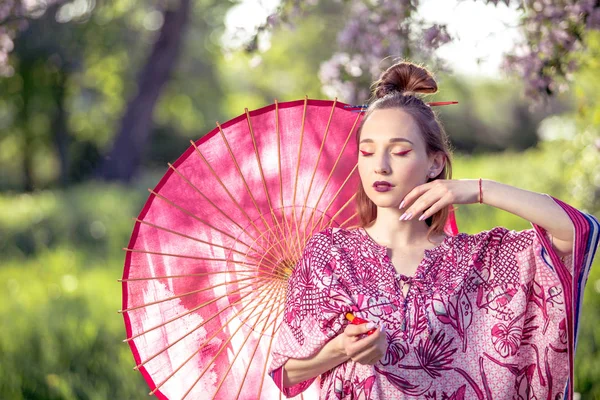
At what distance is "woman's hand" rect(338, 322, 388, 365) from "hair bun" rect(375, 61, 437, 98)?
75 cm

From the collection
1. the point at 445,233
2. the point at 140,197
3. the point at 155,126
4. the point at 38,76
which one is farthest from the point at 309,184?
the point at 155,126

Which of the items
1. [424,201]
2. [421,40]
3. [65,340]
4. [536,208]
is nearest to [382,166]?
[424,201]

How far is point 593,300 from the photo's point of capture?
628 centimetres

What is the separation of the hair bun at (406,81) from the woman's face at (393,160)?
18 cm

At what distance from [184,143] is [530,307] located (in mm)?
28892

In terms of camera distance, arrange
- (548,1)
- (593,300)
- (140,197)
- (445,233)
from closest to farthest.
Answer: (445,233), (548,1), (593,300), (140,197)

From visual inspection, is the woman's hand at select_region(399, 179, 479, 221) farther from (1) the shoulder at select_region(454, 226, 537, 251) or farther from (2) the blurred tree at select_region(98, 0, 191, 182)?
(2) the blurred tree at select_region(98, 0, 191, 182)

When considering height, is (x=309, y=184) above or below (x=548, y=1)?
below

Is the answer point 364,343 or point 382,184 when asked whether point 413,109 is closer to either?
point 382,184

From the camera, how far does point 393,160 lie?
6.89 feet

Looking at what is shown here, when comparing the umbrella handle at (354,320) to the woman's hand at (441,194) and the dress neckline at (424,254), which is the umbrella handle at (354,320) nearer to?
the dress neckline at (424,254)

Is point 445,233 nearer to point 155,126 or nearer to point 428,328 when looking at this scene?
point 428,328

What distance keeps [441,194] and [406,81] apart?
17.8 inches

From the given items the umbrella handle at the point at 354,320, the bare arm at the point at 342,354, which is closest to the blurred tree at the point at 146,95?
the bare arm at the point at 342,354
